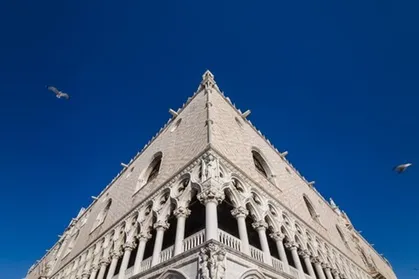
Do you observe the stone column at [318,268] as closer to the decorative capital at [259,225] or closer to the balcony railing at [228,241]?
the decorative capital at [259,225]

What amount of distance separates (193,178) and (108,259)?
688 cm

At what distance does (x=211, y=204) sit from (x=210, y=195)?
281 mm

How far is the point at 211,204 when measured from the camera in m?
7.71

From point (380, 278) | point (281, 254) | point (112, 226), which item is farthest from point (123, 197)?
point (380, 278)

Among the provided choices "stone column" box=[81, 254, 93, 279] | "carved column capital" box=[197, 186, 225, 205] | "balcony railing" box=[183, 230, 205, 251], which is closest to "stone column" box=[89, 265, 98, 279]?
"stone column" box=[81, 254, 93, 279]

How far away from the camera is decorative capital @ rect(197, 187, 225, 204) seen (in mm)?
7824

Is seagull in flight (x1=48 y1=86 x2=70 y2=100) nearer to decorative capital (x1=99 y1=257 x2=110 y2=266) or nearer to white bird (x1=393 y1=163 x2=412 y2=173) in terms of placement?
decorative capital (x1=99 y1=257 x2=110 y2=266)

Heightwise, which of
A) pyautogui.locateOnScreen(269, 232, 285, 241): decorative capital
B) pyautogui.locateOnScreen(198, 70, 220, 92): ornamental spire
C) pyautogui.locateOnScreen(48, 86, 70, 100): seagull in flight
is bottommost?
pyautogui.locateOnScreen(269, 232, 285, 241): decorative capital

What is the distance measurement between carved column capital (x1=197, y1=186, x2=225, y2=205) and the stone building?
0.03 metres

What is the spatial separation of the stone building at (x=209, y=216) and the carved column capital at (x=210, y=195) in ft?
0.10

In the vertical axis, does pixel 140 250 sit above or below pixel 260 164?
below

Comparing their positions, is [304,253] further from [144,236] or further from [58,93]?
[58,93]

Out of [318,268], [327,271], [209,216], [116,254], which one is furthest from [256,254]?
[327,271]

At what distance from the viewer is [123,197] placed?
15.5 metres
